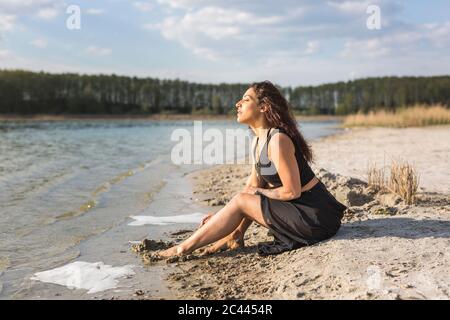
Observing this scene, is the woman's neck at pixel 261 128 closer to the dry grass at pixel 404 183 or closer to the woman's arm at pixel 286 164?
the woman's arm at pixel 286 164

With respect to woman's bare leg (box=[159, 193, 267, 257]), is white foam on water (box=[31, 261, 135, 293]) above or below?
below

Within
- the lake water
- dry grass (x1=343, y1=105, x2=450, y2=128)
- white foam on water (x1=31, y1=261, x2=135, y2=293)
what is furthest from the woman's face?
dry grass (x1=343, y1=105, x2=450, y2=128)

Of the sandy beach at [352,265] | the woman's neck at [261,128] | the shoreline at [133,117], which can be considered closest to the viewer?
the sandy beach at [352,265]

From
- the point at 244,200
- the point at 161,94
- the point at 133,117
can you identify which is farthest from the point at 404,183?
the point at 161,94

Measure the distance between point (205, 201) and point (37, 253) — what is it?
305cm

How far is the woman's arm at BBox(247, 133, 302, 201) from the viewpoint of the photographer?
3920mm

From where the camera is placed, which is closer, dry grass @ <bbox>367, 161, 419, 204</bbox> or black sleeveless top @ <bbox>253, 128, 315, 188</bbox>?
black sleeveless top @ <bbox>253, 128, 315, 188</bbox>

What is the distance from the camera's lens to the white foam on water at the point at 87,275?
3855 mm

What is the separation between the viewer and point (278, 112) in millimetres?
4082

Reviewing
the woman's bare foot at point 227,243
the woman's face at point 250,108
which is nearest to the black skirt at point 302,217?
the woman's bare foot at point 227,243

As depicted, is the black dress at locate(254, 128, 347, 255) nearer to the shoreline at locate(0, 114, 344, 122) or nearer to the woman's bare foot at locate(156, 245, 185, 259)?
the woman's bare foot at locate(156, 245, 185, 259)

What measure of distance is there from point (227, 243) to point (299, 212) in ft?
2.89

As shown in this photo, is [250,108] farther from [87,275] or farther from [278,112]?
[87,275]
